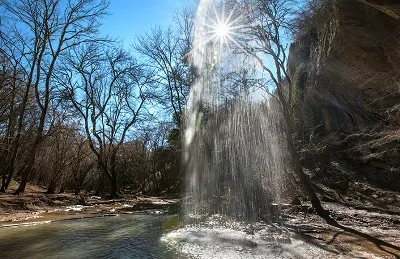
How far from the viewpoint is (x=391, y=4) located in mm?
9000

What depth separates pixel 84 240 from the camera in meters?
8.31

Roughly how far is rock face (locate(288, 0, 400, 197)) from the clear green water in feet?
26.7

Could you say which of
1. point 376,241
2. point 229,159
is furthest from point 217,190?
point 376,241

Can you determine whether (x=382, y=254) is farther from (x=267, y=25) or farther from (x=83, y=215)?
(x=83, y=215)

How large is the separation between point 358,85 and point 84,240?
45.3ft

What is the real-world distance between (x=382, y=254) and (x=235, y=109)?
16562 mm

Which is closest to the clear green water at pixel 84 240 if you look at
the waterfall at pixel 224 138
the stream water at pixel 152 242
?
the stream water at pixel 152 242

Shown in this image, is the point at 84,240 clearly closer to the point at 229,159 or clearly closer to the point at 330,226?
the point at 330,226

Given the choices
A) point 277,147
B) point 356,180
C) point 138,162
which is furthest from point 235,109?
point 138,162

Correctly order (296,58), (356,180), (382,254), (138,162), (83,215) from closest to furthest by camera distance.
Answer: (382,254), (83,215), (356,180), (296,58), (138,162)

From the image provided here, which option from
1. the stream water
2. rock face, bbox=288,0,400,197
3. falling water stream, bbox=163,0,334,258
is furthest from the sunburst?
the stream water

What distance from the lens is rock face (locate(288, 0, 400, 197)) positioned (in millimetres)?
12031

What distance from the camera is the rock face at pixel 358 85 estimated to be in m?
12.0

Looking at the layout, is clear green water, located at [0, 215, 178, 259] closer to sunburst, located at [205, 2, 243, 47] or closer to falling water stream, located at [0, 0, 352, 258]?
falling water stream, located at [0, 0, 352, 258]
